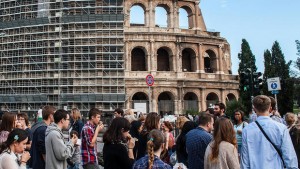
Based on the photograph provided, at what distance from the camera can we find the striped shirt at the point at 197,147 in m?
4.55

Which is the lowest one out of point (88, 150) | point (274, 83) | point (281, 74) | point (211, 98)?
point (88, 150)

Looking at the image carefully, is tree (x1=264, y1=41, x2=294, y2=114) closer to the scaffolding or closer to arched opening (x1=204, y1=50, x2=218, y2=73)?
arched opening (x1=204, y1=50, x2=218, y2=73)

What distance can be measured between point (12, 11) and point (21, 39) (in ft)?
11.4

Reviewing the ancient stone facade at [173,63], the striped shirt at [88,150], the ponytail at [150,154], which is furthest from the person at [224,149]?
the ancient stone facade at [173,63]

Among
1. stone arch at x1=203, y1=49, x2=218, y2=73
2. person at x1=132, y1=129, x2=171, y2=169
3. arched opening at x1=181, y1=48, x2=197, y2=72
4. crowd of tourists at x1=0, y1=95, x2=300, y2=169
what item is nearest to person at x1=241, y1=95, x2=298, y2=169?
crowd of tourists at x1=0, y1=95, x2=300, y2=169

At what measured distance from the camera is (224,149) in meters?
3.88

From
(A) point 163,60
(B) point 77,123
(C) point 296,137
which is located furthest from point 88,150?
(A) point 163,60

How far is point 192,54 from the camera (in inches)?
1264

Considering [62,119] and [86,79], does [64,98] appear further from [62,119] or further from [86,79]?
[62,119]

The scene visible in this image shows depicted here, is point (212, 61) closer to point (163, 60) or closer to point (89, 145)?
point (163, 60)

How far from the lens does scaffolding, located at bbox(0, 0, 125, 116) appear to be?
27.2 metres

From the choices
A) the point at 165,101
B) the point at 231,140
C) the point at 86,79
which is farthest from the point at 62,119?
the point at 165,101

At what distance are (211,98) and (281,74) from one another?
8.17 m

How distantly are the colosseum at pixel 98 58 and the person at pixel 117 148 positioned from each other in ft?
75.3
